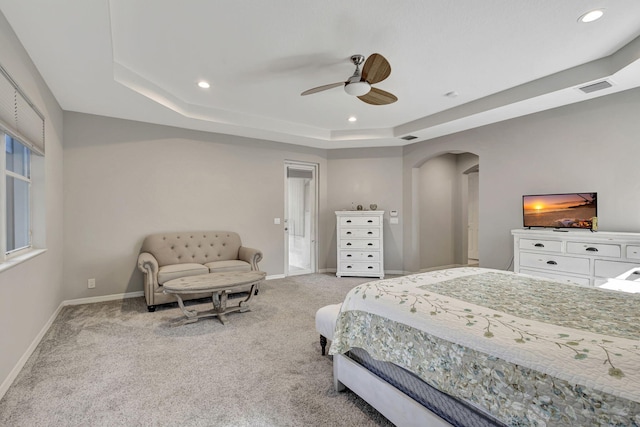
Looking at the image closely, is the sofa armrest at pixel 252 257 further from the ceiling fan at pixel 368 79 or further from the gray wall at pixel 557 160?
the gray wall at pixel 557 160

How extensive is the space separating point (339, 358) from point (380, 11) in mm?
2623

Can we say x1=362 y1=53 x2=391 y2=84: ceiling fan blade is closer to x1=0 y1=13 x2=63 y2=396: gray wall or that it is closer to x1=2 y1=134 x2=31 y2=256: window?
x1=0 y1=13 x2=63 y2=396: gray wall

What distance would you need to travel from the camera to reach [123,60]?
3.08 metres

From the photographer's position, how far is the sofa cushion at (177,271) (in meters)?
3.77

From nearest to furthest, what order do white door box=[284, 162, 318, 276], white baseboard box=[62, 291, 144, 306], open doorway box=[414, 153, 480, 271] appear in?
white baseboard box=[62, 291, 144, 306]
white door box=[284, 162, 318, 276]
open doorway box=[414, 153, 480, 271]

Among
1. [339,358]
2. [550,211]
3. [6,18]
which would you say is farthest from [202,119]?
[550,211]

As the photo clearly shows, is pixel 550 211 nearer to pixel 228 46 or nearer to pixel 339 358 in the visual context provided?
pixel 339 358

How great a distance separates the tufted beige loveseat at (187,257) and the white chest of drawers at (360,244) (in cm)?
184

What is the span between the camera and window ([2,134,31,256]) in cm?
260

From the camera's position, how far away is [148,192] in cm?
451

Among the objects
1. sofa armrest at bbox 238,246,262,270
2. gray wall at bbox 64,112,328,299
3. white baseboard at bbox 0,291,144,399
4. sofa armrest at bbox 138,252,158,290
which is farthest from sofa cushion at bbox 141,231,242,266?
white baseboard at bbox 0,291,144,399

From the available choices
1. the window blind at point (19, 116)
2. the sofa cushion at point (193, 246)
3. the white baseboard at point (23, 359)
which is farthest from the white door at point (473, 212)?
the white baseboard at point (23, 359)

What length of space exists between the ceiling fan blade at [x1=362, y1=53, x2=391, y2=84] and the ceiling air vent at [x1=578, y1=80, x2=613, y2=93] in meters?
2.36

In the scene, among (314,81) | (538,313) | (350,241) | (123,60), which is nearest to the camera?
(538,313)
